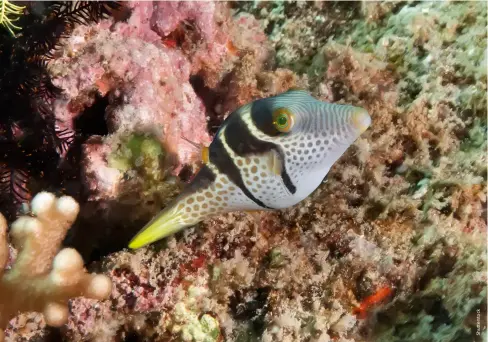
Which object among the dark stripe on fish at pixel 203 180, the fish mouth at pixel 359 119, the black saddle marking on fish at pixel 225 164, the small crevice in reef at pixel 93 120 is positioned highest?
the fish mouth at pixel 359 119

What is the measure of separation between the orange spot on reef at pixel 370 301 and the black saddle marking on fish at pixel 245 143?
3.72 feet

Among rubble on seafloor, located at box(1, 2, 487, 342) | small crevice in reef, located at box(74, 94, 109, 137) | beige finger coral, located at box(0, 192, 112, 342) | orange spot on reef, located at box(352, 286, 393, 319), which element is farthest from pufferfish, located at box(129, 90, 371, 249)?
small crevice in reef, located at box(74, 94, 109, 137)

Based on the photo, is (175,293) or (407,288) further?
(407,288)

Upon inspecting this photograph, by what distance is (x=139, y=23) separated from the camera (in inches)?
138

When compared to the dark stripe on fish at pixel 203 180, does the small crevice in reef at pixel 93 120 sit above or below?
below

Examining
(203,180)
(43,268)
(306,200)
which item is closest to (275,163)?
(203,180)

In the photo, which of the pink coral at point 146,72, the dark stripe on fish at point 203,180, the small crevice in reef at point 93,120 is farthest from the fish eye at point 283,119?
the small crevice in reef at point 93,120

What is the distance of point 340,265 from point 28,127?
8.11 ft

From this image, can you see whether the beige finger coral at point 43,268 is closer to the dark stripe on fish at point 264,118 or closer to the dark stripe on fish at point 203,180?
the dark stripe on fish at point 203,180

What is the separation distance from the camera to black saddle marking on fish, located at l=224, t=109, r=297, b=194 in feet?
6.71

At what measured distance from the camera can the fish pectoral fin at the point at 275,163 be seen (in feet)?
6.72

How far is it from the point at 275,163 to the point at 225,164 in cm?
26

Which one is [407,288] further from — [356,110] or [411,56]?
[411,56]

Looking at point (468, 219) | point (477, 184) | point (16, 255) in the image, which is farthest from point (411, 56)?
point (16, 255)
